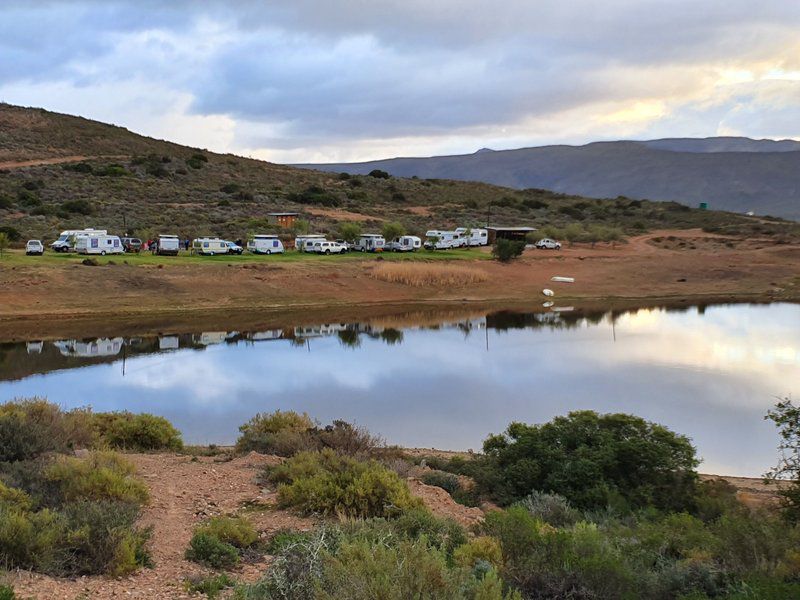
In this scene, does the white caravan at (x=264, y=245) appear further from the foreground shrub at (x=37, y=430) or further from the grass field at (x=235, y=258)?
the foreground shrub at (x=37, y=430)

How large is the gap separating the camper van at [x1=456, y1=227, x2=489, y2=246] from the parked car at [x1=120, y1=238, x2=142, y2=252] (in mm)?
22800

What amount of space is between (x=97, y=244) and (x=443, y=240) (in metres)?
23.4

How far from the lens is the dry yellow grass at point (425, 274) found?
41.0m

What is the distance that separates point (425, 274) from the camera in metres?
41.7

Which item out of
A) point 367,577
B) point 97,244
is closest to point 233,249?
point 97,244

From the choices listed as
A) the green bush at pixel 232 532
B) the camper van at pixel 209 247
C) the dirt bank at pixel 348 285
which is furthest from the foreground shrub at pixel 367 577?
the camper van at pixel 209 247

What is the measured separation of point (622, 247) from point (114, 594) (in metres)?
54.2

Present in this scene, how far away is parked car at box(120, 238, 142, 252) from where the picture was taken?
4267 cm

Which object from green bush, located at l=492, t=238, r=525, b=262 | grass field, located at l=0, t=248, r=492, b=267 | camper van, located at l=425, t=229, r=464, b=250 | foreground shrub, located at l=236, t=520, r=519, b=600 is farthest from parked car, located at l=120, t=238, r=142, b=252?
foreground shrub, located at l=236, t=520, r=519, b=600

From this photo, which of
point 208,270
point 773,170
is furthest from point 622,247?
point 773,170

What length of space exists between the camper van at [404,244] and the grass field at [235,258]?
65 centimetres

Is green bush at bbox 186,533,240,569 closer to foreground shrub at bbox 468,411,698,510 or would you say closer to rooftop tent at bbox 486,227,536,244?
foreground shrub at bbox 468,411,698,510

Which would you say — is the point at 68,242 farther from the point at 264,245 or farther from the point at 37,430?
the point at 37,430

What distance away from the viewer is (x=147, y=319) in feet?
104
